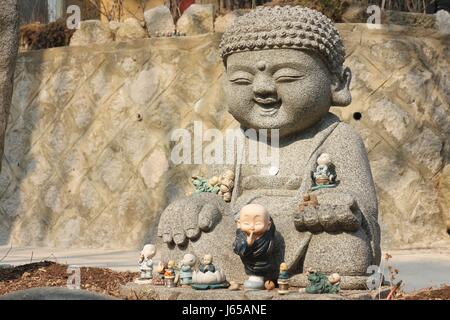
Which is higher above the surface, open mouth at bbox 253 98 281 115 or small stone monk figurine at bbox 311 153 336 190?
open mouth at bbox 253 98 281 115

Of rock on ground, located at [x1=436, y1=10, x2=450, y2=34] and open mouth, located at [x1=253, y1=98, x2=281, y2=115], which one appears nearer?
open mouth, located at [x1=253, y1=98, x2=281, y2=115]

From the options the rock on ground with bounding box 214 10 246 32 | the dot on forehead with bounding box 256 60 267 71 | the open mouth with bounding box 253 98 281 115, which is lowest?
the open mouth with bounding box 253 98 281 115

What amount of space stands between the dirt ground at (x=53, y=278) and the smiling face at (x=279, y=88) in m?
1.40

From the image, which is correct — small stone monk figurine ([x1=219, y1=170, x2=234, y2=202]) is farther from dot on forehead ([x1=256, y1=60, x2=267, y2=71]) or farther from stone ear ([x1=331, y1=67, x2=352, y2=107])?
stone ear ([x1=331, y1=67, x2=352, y2=107])

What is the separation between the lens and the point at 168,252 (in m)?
5.03

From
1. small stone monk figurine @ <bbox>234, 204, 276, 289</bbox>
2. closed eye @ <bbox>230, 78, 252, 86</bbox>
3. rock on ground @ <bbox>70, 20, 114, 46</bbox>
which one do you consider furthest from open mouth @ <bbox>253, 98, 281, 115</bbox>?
rock on ground @ <bbox>70, 20, 114, 46</bbox>

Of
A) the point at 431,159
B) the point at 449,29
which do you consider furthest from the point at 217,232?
the point at 449,29

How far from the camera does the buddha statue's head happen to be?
5.13 meters

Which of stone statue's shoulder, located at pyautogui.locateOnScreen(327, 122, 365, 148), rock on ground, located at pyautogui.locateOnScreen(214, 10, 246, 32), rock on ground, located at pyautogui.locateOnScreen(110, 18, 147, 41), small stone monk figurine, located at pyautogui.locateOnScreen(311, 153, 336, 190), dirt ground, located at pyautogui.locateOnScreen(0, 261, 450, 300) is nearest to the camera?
small stone monk figurine, located at pyautogui.locateOnScreen(311, 153, 336, 190)

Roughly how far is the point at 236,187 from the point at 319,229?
2.50 feet

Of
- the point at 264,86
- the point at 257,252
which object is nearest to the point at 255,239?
the point at 257,252

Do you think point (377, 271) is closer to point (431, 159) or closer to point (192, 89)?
point (431, 159)
